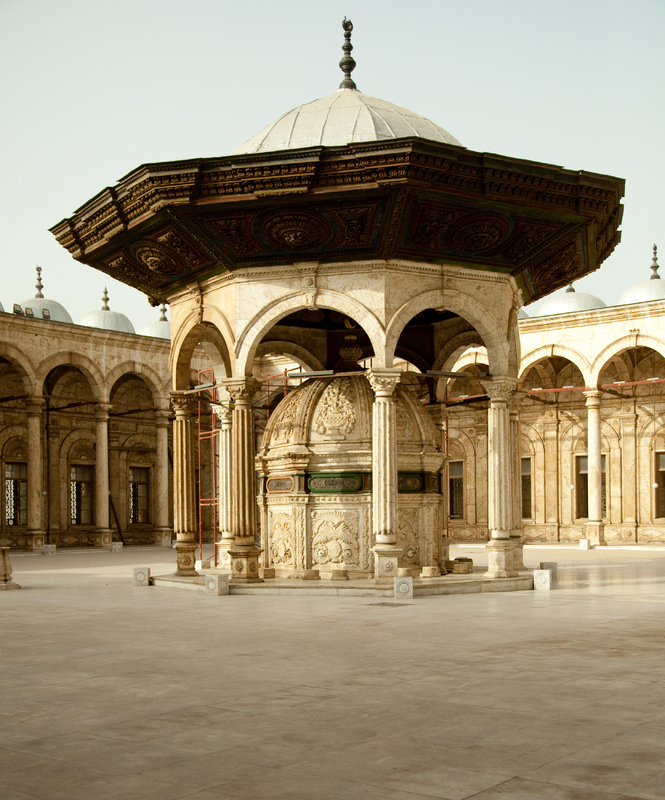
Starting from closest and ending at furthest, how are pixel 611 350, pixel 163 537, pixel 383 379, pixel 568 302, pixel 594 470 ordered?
1. pixel 383 379
2. pixel 594 470
3. pixel 611 350
4. pixel 163 537
5. pixel 568 302

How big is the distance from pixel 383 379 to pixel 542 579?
132 inches

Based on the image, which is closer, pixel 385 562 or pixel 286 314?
pixel 385 562

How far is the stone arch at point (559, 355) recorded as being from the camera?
27.7m

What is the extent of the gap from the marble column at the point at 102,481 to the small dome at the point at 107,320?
915 centimetres

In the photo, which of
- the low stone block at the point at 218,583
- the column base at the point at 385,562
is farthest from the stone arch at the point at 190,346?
the column base at the point at 385,562

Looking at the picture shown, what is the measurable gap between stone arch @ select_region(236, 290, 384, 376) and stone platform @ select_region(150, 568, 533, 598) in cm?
277

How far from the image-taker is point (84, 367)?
29.0 meters

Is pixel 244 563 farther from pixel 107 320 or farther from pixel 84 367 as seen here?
pixel 107 320

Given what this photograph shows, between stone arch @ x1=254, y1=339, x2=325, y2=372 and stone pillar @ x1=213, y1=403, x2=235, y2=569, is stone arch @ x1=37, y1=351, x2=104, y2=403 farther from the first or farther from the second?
stone arch @ x1=254, y1=339, x2=325, y2=372

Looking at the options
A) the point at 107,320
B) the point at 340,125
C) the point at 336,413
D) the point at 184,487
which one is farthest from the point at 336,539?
the point at 107,320

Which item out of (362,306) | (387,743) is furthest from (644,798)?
(362,306)

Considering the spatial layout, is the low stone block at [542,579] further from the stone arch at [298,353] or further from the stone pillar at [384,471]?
the stone arch at [298,353]

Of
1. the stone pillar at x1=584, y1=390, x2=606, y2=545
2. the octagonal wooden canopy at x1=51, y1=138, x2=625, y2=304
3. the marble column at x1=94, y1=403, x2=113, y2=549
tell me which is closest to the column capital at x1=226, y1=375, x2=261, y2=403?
the octagonal wooden canopy at x1=51, y1=138, x2=625, y2=304

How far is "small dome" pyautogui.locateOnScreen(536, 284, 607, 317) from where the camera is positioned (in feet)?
115
